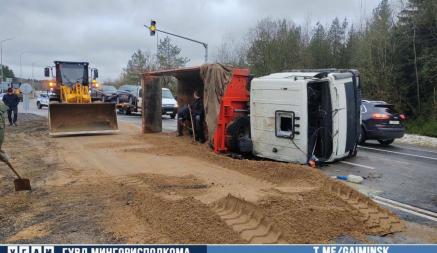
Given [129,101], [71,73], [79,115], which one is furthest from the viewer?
[129,101]

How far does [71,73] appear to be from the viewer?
2120 cm

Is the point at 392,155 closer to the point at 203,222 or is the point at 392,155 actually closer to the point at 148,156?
the point at 148,156

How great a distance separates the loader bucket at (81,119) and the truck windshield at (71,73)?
381 cm

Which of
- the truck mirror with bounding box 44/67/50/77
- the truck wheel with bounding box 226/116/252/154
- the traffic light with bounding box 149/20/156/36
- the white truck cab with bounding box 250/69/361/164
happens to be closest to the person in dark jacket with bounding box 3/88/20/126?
the truck mirror with bounding box 44/67/50/77

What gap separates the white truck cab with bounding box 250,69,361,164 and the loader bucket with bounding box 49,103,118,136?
325 inches

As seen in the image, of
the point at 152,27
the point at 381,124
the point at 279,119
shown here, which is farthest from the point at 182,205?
the point at 152,27

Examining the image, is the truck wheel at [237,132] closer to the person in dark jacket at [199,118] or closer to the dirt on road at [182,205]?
the dirt on road at [182,205]

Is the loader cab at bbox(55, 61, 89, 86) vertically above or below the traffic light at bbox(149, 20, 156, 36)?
below

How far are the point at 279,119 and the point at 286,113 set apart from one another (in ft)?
0.96

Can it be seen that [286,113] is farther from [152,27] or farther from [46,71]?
[152,27]

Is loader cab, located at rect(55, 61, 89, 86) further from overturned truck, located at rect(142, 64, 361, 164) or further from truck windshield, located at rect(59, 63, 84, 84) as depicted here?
overturned truck, located at rect(142, 64, 361, 164)

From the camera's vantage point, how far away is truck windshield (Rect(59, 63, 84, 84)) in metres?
21.1

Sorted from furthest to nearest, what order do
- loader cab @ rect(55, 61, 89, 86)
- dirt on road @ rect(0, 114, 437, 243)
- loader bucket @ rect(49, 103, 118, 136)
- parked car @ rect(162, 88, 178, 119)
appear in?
1. parked car @ rect(162, 88, 178, 119)
2. loader cab @ rect(55, 61, 89, 86)
3. loader bucket @ rect(49, 103, 118, 136)
4. dirt on road @ rect(0, 114, 437, 243)

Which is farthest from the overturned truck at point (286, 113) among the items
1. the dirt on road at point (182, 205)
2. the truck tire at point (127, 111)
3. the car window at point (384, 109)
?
the truck tire at point (127, 111)
